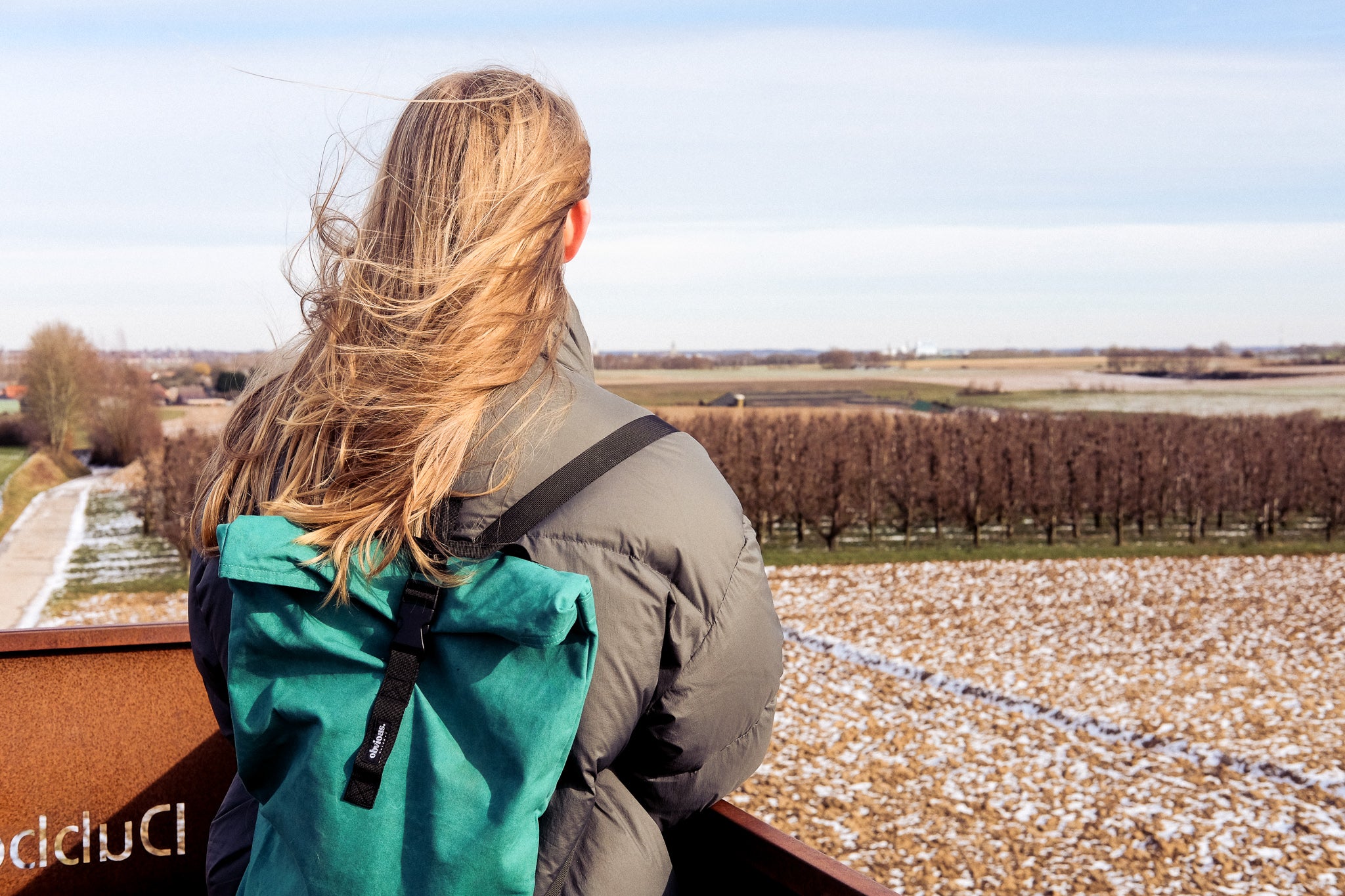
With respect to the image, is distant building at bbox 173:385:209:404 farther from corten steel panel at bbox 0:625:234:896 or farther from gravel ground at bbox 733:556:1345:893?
corten steel panel at bbox 0:625:234:896

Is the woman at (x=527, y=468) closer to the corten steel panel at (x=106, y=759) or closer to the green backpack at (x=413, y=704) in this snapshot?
the green backpack at (x=413, y=704)

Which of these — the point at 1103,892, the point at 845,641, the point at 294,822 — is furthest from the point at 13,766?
the point at 845,641

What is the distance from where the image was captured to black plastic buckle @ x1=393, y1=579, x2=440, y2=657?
1133 mm

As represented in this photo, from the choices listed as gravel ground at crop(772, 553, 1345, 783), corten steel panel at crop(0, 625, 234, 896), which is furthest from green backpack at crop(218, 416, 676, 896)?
gravel ground at crop(772, 553, 1345, 783)

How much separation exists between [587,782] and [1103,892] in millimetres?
4136

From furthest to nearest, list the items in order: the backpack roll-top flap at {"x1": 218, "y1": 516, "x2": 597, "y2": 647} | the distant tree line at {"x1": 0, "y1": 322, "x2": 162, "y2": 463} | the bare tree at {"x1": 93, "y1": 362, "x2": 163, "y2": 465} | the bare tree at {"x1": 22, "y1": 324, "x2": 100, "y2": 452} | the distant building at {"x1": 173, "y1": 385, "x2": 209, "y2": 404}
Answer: the distant building at {"x1": 173, "y1": 385, "x2": 209, "y2": 404} < the bare tree at {"x1": 22, "y1": 324, "x2": 100, "y2": 452} < the distant tree line at {"x1": 0, "y1": 322, "x2": 162, "y2": 463} < the bare tree at {"x1": 93, "y1": 362, "x2": 163, "y2": 465} < the backpack roll-top flap at {"x1": 218, "y1": 516, "x2": 597, "y2": 647}

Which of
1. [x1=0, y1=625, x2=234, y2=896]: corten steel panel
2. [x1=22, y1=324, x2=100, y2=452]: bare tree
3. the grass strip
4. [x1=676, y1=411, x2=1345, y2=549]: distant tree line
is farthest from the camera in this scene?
[x1=22, y1=324, x2=100, y2=452]: bare tree

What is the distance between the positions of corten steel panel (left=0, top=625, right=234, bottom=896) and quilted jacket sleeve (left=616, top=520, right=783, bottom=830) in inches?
64.8

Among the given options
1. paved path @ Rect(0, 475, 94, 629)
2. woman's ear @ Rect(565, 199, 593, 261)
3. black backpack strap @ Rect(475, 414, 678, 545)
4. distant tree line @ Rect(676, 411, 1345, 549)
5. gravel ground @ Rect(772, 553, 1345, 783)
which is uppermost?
woman's ear @ Rect(565, 199, 593, 261)

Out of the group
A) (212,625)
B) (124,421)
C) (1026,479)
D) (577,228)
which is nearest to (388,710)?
(212,625)

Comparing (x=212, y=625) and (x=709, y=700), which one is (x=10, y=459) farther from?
(x=709, y=700)

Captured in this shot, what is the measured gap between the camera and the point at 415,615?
1145 millimetres

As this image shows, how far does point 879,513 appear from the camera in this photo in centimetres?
1545

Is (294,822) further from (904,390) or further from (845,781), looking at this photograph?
(904,390)
